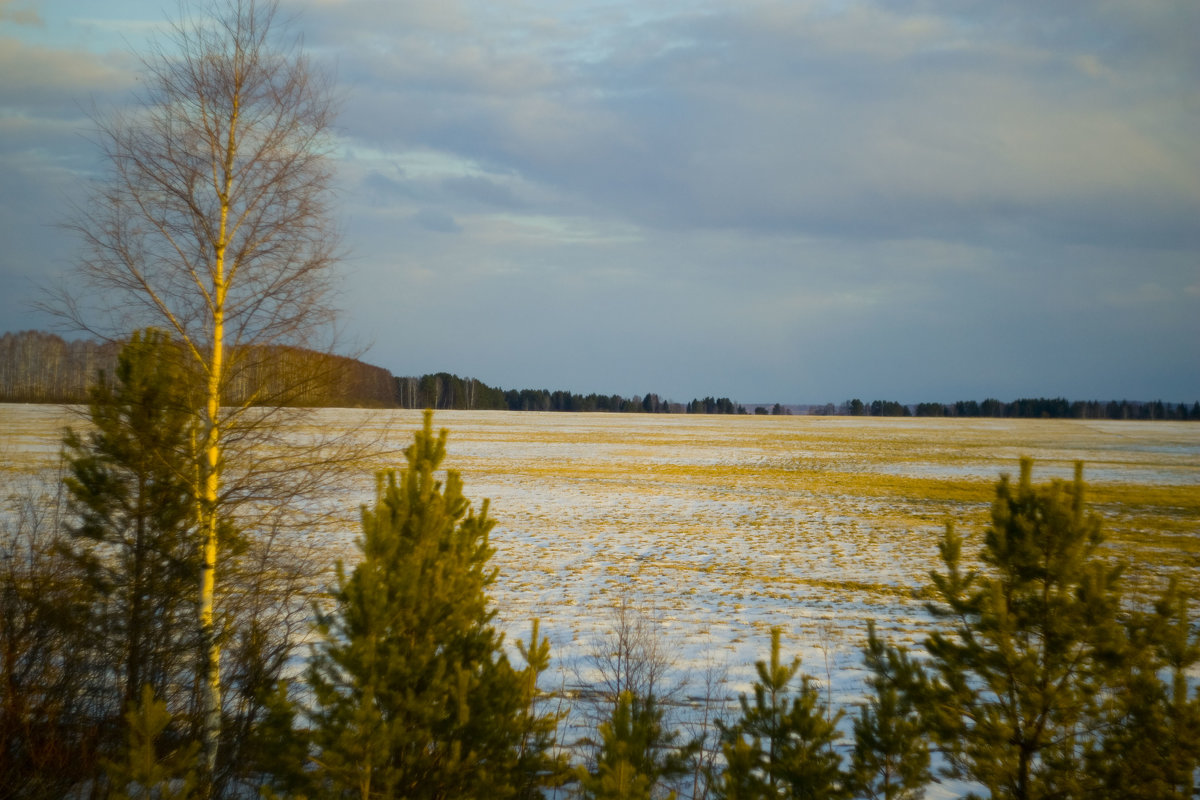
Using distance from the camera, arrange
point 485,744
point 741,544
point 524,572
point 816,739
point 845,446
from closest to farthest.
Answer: point 816,739 → point 485,744 → point 524,572 → point 741,544 → point 845,446

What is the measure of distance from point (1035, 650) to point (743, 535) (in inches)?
589

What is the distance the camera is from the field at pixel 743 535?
35.1 feet

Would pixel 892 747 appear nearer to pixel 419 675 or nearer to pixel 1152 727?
pixel 1152 727

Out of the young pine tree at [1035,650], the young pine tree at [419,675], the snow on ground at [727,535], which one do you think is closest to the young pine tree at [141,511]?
the snow on ground at [727,535]

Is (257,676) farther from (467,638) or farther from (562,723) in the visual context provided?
(467,638)

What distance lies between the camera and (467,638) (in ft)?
15.5

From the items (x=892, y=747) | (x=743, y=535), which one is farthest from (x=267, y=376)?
(x=743, y=535)

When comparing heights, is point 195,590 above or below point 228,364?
below

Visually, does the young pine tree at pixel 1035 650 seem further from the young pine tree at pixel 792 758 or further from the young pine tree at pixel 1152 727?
the young pine tree at pixel 792 758

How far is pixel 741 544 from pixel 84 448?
14.2 m

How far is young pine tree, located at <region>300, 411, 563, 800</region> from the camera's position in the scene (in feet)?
13.4

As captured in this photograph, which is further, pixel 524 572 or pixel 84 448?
pixel 524 572

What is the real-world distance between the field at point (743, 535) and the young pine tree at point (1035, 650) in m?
1.21

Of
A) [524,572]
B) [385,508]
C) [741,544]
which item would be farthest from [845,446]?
[385,508]
